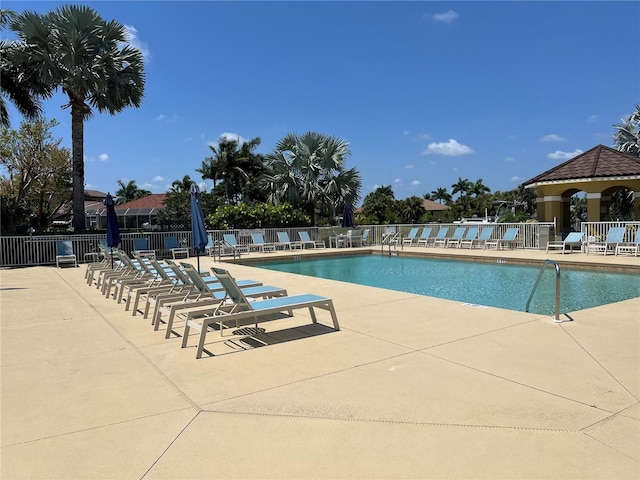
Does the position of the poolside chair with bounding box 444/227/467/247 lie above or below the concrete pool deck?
above

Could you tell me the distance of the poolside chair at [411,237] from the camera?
20.9 meters

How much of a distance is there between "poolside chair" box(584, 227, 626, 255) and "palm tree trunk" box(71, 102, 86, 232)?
18541 mm

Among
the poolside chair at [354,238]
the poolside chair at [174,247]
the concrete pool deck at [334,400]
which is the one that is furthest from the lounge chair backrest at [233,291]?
the poolside chair at [354,238]

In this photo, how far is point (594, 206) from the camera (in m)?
20.1

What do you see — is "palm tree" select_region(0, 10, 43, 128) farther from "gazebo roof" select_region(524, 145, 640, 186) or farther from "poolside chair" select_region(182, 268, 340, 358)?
"gazebo roof" select_region(524, 145, 640, 186)

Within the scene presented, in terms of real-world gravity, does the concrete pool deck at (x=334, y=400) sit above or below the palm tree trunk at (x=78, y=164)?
below

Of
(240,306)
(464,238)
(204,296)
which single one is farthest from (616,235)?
(240,306)

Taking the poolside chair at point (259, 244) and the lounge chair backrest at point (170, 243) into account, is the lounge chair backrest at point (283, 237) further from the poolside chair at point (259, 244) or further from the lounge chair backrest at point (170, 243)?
the lounge chair backrest at point (170, 243)

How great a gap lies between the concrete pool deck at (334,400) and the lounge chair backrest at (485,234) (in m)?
12.9

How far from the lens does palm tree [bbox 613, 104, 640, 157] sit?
28.9m

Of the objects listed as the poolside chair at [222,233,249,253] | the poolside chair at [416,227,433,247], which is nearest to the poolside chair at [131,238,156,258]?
the poolside chair at [222,233,249,253]

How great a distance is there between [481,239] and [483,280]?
782 centimetres

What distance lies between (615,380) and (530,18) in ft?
41.9

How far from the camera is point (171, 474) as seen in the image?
255cm
